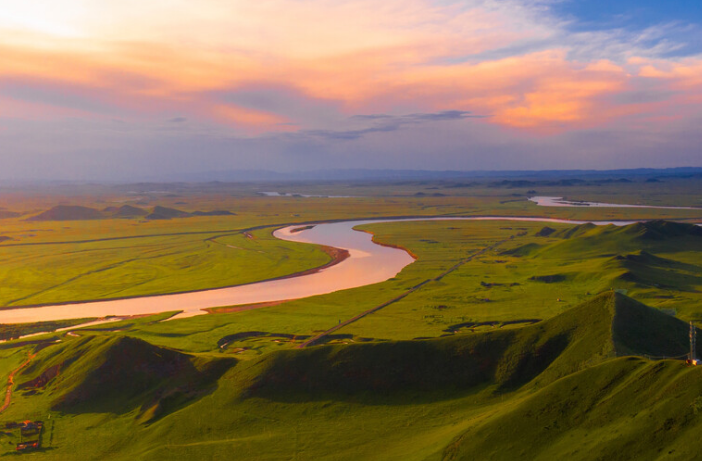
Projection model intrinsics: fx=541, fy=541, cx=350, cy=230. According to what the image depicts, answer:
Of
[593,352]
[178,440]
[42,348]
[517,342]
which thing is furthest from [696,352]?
[42,348]

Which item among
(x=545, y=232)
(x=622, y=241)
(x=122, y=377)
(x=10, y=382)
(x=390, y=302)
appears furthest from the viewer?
(x=545, y=232)

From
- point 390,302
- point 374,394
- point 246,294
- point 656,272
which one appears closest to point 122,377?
point 374,394

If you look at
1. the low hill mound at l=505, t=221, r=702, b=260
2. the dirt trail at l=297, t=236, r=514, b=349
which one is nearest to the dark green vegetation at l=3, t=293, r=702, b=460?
the dirt trail at l=297, t=236, r=514, b=349

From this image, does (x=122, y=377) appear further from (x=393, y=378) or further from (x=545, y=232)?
(x=545, y=232)

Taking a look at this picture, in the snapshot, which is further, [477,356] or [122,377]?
[122,377]

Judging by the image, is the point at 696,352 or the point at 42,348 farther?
the point at 42,348

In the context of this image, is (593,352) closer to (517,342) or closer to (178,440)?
(517,342)
